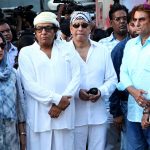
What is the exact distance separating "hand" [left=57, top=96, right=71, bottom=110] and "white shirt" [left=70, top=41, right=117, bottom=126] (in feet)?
0.88

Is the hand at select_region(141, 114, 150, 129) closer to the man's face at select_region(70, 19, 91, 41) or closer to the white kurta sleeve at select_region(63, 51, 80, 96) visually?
the white kurta sleeve at select_region(63, 51, 80, 96)

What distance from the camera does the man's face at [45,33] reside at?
14.0 feet

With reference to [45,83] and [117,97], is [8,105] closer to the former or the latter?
[45,83]

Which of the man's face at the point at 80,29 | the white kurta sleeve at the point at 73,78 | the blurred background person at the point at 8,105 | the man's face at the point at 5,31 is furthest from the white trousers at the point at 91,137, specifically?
the man's face at the point at 5,31

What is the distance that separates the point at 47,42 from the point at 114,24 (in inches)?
61.0

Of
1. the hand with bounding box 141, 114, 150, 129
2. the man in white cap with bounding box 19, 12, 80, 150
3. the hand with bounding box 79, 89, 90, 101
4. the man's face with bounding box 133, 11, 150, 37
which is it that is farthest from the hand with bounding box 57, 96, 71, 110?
the man's face with bounding box 133, 11, 150, 37

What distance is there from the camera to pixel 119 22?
5523mm

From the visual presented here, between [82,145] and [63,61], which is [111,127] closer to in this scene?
[82,145]

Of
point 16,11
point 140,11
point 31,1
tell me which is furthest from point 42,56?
point 31,1

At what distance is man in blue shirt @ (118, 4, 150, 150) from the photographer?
384 centimetres

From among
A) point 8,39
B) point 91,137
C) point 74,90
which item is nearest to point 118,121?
point 91,137

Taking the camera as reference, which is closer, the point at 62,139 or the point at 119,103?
the point at 62,139

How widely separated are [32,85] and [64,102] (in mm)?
351

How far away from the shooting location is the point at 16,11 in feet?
42.1
